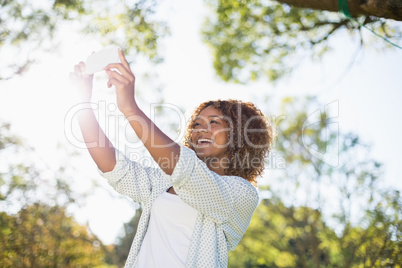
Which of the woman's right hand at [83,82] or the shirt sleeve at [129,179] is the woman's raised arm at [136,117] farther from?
the shirt sleeve at [129,179]

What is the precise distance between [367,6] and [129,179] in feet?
4.72

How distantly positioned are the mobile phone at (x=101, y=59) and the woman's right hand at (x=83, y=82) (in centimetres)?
8

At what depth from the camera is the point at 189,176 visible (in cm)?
157

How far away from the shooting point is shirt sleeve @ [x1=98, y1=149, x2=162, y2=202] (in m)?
2.00

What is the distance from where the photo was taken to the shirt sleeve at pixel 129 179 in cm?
200

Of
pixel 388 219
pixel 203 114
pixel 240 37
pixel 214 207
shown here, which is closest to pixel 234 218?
pixel 214 207

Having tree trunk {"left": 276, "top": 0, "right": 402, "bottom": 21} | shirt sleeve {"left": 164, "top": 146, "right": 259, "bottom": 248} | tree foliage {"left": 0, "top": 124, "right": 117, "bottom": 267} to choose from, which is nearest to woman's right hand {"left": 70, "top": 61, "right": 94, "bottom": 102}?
shirt sleeve {"left": 164, "top": 146, "right": 259, "bottom": 248}

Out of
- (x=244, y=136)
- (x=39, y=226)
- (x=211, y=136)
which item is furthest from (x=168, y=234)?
(x=39, y=226)

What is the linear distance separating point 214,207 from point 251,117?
74cm

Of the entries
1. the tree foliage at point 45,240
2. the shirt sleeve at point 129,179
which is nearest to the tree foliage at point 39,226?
the tree foliage at point 45,240

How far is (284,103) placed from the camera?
1111 cm

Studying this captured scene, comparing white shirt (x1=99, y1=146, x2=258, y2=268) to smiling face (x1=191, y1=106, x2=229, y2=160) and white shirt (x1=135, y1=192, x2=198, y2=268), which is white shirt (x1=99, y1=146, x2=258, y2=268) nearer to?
white shirt (x1=135, y1=192, x2=198, y2=268)

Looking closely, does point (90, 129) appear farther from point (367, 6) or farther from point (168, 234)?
point (367, 6)

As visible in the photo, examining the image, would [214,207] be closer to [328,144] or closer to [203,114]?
[203,114]
